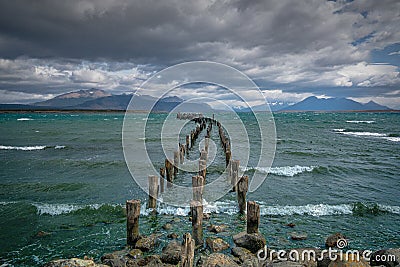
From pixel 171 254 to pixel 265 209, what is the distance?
185 inches

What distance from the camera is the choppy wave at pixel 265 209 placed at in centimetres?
952

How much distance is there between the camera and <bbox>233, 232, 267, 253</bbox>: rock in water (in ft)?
22.4

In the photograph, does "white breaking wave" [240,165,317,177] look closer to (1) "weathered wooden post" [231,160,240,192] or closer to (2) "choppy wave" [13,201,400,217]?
(1) "weathered wooden post" [231,160,240,192]

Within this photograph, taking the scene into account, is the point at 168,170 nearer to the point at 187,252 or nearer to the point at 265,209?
the point at 265,209

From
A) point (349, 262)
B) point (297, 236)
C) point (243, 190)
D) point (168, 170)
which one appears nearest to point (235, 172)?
point (243, 190)

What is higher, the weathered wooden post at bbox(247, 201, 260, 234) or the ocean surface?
the weathered wooden post at bbox(247, 201, 260, 234)

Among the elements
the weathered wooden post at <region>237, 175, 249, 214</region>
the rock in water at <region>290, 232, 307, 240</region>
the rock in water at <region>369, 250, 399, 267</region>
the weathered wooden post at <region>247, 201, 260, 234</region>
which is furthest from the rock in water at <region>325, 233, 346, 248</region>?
the weathered wooden post at <region>237, 175, 249, 214</region>

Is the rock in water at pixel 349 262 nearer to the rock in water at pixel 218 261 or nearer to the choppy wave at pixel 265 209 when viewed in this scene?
the rock in water at pixel 218 261

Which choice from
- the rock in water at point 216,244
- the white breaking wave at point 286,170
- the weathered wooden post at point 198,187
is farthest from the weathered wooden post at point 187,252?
the white breaking wave at point 286,170

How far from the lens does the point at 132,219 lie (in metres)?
7.16

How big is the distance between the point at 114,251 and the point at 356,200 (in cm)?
960

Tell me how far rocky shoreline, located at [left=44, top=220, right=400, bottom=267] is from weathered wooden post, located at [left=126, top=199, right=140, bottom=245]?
184 mm

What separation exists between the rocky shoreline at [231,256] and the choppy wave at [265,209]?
1860 mm

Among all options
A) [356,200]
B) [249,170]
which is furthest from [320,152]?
[356,200]
